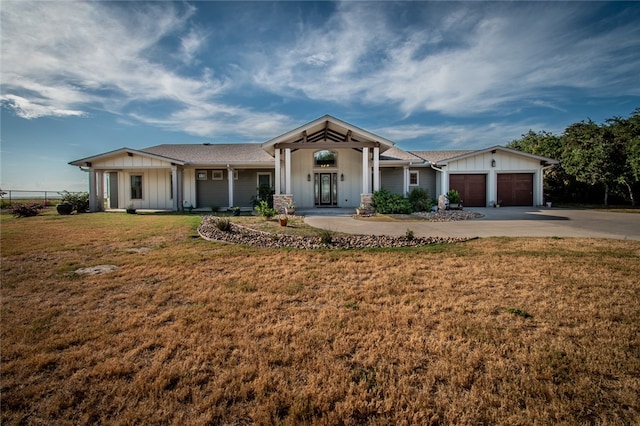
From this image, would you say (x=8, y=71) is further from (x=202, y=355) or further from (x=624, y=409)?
(x=624, y=409)

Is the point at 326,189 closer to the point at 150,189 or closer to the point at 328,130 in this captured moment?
the point at 328,130

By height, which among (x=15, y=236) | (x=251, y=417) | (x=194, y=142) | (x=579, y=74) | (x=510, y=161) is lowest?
(x=251, y=417)

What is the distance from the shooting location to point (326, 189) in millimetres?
17578

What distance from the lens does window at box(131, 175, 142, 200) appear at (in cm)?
1861

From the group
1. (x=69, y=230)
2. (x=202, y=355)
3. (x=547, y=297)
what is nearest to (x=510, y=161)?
(x=547, y=297)

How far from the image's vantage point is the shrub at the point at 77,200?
16422 mm

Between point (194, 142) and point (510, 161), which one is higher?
point (194, 142)

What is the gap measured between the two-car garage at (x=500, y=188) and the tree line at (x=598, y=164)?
204 inches

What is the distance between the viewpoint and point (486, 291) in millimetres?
3984

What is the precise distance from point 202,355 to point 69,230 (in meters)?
10.3

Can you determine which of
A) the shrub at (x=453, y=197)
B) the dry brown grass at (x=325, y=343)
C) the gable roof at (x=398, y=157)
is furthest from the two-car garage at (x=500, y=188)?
the dry brown grass at (x=325, y=343)

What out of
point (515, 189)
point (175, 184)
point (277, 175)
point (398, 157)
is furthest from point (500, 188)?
point (175, 184)

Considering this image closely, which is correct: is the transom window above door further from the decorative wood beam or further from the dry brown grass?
the dry brown grass

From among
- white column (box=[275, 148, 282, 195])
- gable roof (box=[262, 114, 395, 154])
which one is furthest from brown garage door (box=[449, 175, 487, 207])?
white column (box=[275, 148, 282, 195])
